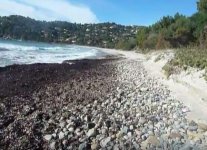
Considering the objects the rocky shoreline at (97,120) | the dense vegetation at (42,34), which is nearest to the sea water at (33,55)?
the rocky shoreline at (97,120)

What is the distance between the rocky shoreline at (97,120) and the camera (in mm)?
9602

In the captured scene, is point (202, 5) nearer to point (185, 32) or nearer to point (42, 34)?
point (185, 32)

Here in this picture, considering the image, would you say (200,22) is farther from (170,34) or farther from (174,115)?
(174,115)

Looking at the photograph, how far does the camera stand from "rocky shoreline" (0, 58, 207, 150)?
9.60 metres

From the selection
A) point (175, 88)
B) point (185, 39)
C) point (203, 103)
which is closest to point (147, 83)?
point (175, 88)

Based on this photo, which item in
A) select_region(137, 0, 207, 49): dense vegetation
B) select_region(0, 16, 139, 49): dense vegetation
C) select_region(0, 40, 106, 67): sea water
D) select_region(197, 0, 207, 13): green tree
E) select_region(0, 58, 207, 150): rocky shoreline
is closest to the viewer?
select_region(0, 58, 207, 150): rocky shoreline

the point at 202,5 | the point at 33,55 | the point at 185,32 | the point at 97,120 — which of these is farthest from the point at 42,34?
the point at 97,120

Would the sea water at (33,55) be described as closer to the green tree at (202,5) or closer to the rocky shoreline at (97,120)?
the rocky shoreline at (97,120)

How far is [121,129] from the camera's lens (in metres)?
10.5

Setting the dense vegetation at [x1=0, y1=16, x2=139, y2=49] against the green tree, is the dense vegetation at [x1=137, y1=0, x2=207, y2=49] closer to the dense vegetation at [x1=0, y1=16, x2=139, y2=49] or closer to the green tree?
the green tree


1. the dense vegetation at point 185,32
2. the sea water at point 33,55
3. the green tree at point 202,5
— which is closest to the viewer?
the sea water at point 33,55

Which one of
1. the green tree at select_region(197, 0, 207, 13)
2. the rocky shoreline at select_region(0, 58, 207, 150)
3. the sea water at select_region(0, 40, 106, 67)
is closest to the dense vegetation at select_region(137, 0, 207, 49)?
the green tree at select_region(197, 0, 207, 13)

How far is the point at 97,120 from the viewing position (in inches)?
448

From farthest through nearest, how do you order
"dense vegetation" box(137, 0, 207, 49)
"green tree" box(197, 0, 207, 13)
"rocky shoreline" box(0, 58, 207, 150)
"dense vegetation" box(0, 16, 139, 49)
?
"dense vegetation" box(0, 16, 139, 49)
"dense vegetation" box(137, 0, 207, 49)
"green tree" box(197, 0, 207, 13)
"rocky shoreline" box(0, 58, 207, 150)
